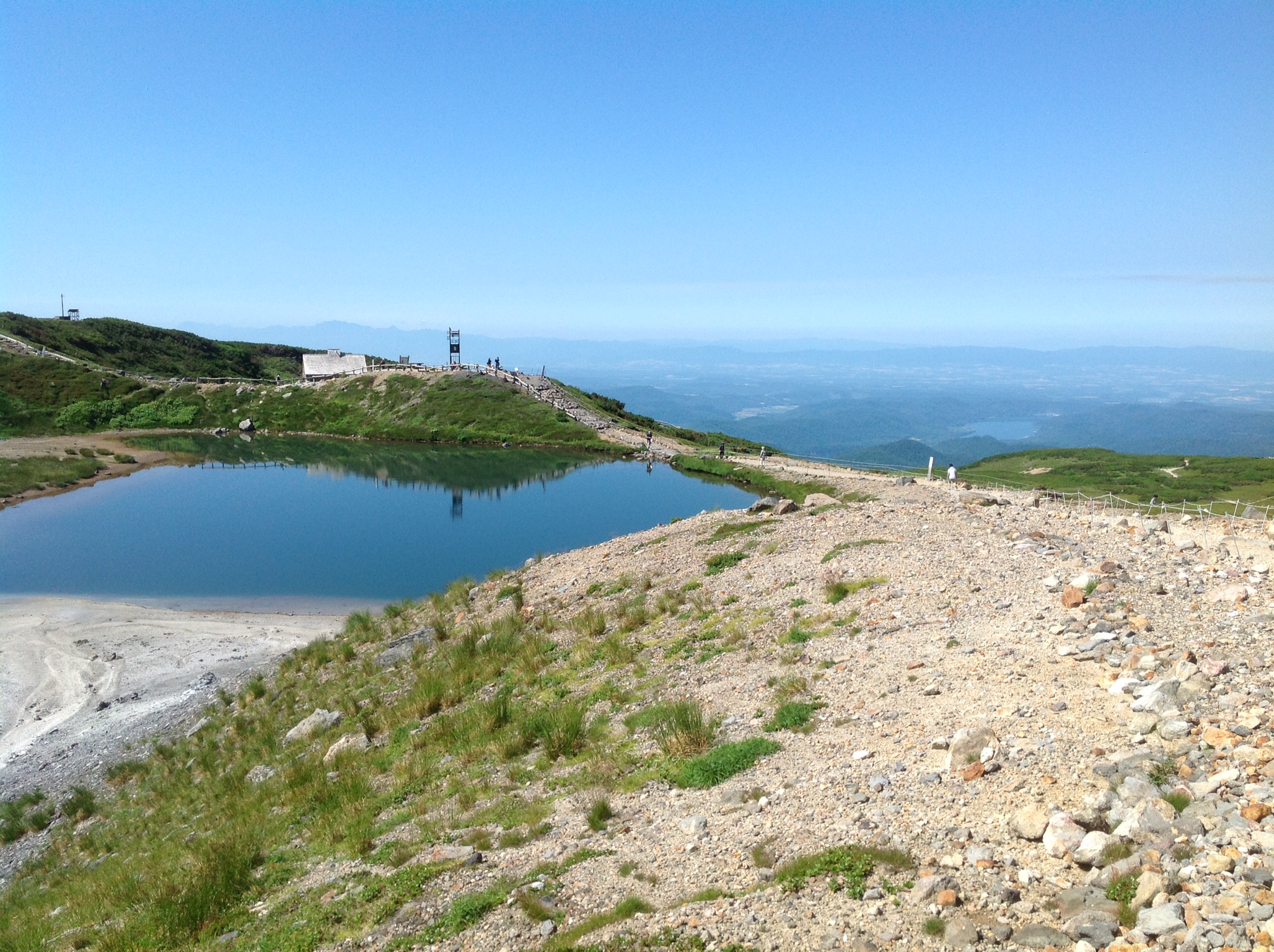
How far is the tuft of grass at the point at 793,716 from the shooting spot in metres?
12.2

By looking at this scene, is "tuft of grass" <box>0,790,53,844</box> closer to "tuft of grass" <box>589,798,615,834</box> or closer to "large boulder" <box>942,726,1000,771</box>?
"tuft of grass" <box>589,798,615,834</box>

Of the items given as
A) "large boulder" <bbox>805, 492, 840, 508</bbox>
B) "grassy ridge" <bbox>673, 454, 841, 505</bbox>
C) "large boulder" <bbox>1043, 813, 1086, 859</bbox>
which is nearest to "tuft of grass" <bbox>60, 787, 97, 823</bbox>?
"large boulder" <bbox>1043, 813, 1086, 859</bbox>

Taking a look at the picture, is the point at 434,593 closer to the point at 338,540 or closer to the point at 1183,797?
the point at 338,540

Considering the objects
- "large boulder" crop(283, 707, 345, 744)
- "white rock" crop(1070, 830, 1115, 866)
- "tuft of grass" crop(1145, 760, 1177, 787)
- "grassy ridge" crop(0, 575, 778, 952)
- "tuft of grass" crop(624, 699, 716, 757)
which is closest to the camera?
"white rock" crop(1070, 830, 1115, 866)

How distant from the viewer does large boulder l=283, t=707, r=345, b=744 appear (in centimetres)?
1836

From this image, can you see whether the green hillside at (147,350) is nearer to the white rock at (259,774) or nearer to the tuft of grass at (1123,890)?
the white rock at (259,774)

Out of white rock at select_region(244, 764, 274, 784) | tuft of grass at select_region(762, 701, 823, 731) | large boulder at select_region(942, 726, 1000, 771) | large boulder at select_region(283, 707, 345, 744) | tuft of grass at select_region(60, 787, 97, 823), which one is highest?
large boulder at select_region(942, 726, 1000, 771)

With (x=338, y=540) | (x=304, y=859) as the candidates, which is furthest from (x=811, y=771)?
(x=338, y=540)

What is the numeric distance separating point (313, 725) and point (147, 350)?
469ft

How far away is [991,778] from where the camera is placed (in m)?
8.87

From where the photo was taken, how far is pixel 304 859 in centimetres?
1156

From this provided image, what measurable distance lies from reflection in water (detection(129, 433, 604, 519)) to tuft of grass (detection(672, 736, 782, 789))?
42942 millimetres

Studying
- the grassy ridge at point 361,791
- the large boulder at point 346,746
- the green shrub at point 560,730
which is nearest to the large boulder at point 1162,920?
the grassy ridge at point 361,791

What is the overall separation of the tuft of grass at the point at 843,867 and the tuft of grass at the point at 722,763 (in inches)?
112
